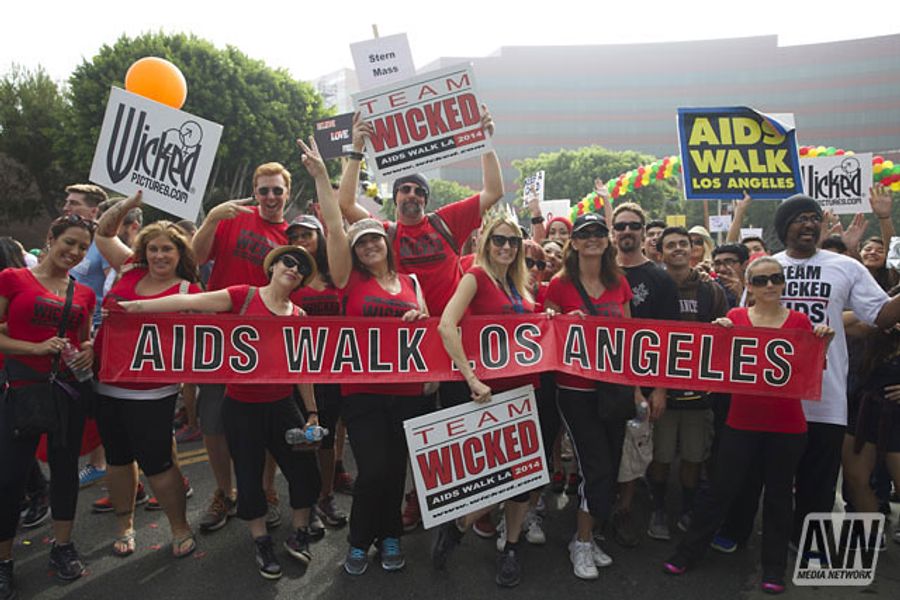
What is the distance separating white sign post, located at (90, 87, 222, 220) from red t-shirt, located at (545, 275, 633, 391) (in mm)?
2707

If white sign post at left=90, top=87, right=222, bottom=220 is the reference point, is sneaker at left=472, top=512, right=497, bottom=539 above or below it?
below

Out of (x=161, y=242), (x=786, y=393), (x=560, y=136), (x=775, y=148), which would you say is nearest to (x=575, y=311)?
(x=786, y=393)

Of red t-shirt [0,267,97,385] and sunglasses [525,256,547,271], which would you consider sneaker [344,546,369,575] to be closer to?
red t-shirt [0,267,97,385]

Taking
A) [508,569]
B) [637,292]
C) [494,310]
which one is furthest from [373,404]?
[637,292]

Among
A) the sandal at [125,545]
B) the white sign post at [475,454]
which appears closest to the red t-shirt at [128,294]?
the sandal at [125,545]

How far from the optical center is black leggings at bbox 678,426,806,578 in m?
3.53

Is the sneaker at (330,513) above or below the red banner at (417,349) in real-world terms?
below

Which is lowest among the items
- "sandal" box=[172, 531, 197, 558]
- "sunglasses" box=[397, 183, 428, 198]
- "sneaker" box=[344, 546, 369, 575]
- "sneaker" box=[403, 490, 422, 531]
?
"sneaker" box=[403, 490, 422, 531]

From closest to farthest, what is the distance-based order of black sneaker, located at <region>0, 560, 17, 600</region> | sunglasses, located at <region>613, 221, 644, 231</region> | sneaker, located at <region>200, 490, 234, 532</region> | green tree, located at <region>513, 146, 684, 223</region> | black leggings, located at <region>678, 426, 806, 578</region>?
black sneaker, located at <region>0, 560, 17, 600</region>
black leggings, located at <region>678, 426, 806, 578</region>
sunglasses, located at <region>613, 221, 644, 231</region>
sneaker, located at <region>200, 490, 234, 532</region>
green tree, located at <region>513, 146, 684, 223</region>

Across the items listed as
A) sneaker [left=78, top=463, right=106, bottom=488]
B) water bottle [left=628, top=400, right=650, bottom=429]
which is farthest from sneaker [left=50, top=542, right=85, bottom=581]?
water bottle [left=628, top=400, right=650, bottom=429]

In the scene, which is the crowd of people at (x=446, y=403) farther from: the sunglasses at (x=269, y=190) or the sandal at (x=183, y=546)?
the sunglasses at (x=269, y=190)

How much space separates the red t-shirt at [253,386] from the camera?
3727 millimetres

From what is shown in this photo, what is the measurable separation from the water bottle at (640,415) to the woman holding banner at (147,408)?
309 centimetres

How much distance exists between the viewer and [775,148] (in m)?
6.22
